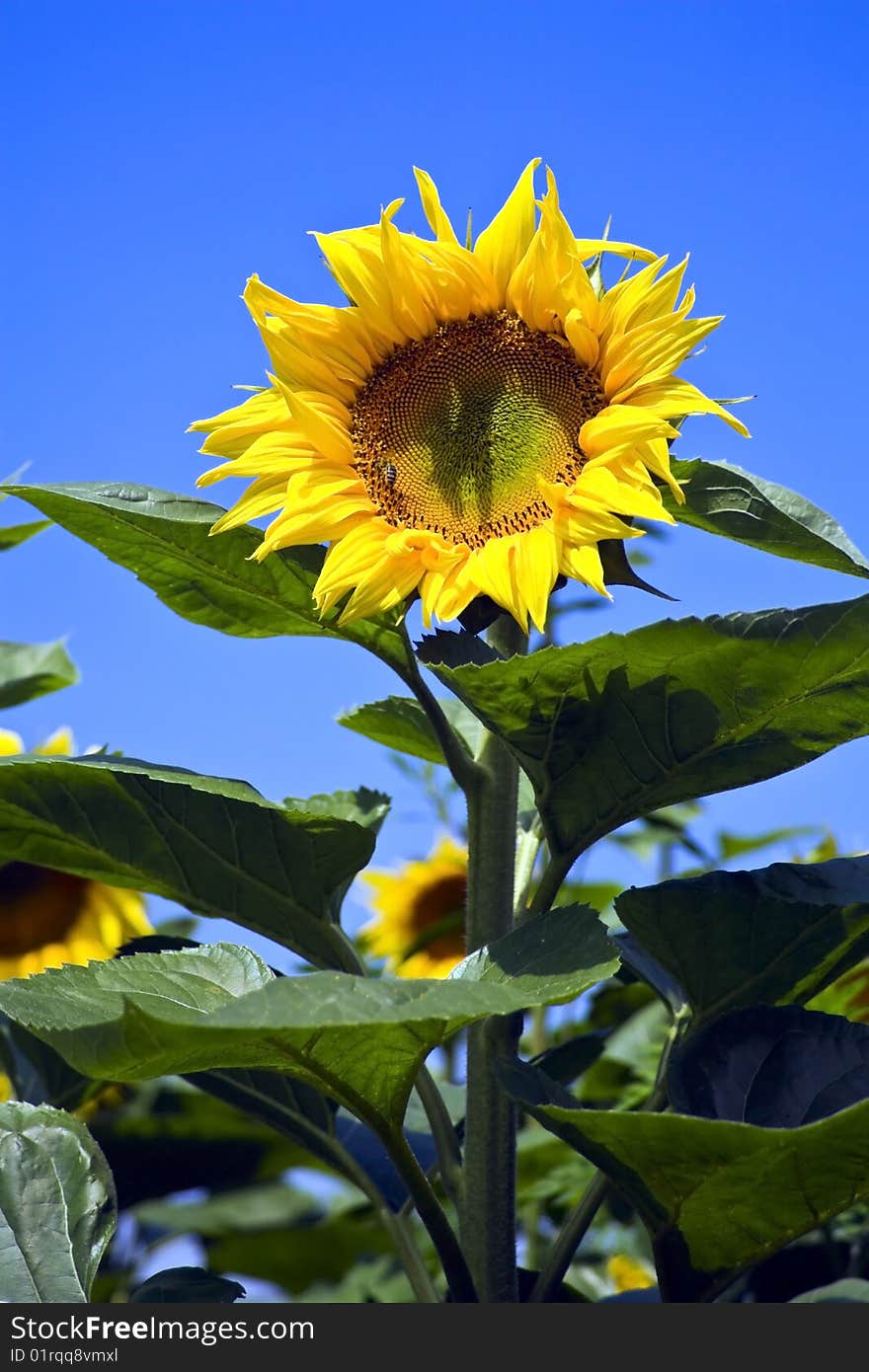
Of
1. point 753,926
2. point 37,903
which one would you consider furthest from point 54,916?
point 753,926

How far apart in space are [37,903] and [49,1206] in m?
1.10

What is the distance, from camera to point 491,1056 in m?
1.34

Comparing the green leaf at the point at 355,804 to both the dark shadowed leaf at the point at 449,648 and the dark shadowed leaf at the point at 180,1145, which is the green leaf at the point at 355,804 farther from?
the dark shadowed leaf at the point at 180,1145

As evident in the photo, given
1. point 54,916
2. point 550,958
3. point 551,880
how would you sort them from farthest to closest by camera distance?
1. point 54,916
2. point 551,880
3. point 550,958

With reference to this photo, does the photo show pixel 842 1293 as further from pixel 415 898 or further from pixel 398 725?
pixel 415 898

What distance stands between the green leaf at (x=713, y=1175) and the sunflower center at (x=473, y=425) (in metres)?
0.53

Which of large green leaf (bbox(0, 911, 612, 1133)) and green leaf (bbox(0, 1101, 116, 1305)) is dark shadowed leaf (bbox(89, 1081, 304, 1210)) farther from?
large green leaf (bbox(0, 911, 612, 1133))

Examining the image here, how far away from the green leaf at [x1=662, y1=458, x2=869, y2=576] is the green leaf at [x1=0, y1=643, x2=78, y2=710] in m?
1.21

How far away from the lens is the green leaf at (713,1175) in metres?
1.09

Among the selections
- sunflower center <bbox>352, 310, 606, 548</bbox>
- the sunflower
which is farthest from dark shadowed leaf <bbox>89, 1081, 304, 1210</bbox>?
sunflower center <bbox>352, 310, 606, 548</bbox>

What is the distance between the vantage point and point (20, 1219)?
1373mm

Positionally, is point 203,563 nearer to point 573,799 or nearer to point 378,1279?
point 573,799

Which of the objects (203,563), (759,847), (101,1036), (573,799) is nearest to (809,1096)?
(573,799)

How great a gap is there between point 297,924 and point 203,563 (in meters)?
0.36
